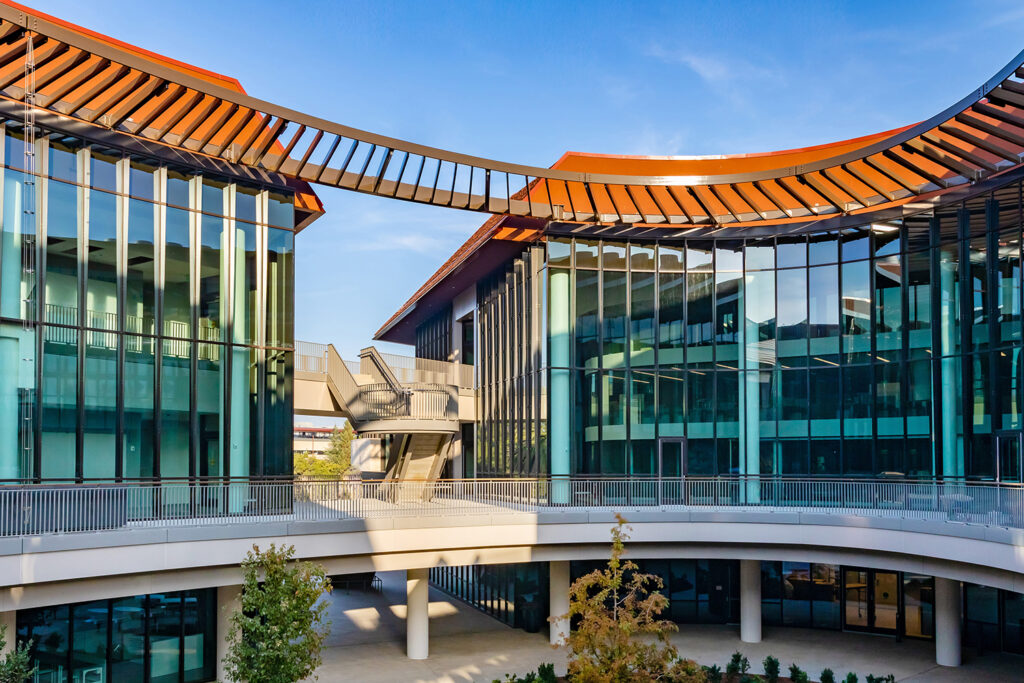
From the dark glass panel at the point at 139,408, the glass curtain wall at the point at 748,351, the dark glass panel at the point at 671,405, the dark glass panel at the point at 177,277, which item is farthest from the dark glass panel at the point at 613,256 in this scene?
the dark glass panel at the point at 139,408

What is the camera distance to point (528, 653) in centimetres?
2517

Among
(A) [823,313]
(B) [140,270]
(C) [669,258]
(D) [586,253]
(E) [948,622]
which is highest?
(D) [586,253]

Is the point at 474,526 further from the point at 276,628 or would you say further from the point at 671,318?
the point at 671,318

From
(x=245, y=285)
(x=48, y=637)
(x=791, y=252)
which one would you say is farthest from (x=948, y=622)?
(x=48, y=637)

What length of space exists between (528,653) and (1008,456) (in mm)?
13643

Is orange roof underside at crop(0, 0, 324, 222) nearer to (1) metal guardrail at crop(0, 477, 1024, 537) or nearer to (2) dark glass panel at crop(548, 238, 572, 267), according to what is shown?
(2) dark glass panel at crop(548, 238, 572, 267)

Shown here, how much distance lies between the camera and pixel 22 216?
20234mm

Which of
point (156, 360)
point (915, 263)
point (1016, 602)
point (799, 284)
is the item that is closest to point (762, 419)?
point (799, 284)

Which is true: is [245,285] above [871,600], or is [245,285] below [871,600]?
Answer: above

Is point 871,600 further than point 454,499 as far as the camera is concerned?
Yes

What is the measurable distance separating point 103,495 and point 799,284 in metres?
20.8

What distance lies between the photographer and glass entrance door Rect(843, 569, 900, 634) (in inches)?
1069

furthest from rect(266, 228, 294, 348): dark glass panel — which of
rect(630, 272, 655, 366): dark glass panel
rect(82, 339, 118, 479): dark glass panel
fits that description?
rect(630, 272, 655, 366): dark glass panel

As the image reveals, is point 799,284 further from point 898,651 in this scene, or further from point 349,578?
point 349,578
